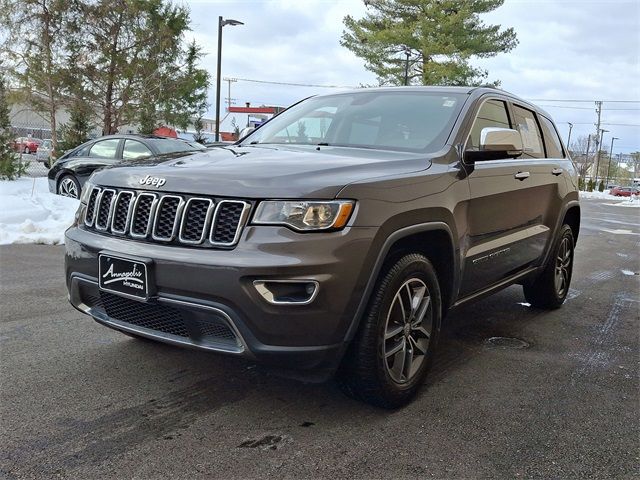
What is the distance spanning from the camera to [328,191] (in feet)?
8.86

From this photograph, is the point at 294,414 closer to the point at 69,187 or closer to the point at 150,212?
the point at 150,212

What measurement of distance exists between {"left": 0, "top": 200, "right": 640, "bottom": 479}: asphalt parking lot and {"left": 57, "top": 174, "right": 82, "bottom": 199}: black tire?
7.68 m

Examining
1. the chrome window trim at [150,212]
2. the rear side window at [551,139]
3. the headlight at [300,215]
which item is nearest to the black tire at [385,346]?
the headlight at [300,215]

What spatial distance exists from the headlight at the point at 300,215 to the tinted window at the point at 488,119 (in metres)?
1.50

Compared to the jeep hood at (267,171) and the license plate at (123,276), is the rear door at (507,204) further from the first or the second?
the license plate at (123,276)

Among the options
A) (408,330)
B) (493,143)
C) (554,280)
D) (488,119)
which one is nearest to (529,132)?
(488,119)

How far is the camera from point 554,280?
5465mm

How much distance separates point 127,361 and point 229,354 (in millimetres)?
1357

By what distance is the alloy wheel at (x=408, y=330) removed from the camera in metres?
3.11

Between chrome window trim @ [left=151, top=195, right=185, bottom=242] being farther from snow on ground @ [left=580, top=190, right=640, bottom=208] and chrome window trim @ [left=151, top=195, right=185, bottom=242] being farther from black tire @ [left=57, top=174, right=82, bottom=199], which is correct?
snow on ground @ [left=580, top=190, right=640, bottom=208]

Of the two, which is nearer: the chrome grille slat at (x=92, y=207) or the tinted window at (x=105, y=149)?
the chrome grille slat at (x=92, y=207)

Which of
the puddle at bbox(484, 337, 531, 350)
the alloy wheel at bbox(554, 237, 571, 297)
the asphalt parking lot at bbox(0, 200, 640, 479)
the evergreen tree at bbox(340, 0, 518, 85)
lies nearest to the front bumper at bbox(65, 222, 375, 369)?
the asphalt parking lot at bbox(0, 200, 640, 479)

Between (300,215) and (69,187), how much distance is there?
1056cm

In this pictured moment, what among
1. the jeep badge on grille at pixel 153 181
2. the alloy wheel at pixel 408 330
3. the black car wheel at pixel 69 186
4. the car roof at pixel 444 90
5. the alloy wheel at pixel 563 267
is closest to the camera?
the jeep badge on grille at pixel 153 181
